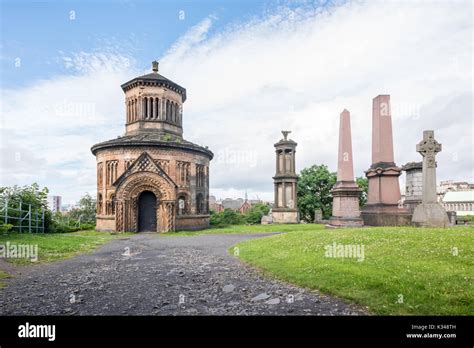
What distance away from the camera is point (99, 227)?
27.0 m

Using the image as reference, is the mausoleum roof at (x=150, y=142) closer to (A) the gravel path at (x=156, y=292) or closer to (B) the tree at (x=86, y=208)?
(A) the gravel path at (x=156, y=292)

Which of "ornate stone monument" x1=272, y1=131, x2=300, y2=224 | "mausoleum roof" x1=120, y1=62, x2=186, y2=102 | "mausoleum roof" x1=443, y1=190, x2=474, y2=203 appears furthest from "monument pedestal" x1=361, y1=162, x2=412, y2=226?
"mausoleum roof" x1=443, y1=190, x2=474, y2=203

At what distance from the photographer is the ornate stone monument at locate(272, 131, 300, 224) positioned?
33594mm

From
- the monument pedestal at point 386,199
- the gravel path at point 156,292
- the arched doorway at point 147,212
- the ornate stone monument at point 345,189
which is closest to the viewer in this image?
the gravel path at point 156,292

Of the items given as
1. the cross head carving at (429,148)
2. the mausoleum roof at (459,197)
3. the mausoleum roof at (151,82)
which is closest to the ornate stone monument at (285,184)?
the mausoleum roof at (151,82)

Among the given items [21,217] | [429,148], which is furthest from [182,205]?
[429,148]

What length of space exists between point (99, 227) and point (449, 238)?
2798 cm

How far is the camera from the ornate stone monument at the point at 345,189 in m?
19.6

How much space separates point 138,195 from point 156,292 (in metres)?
19.6

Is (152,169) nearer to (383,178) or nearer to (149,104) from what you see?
(149,104)

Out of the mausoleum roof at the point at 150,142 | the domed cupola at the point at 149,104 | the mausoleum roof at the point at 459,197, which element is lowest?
the mausoleum roof at the point at 459,197

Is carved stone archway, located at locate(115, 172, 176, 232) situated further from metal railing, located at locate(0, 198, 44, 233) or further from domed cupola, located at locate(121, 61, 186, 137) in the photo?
domed cupola, located at locate(121, 61, 186, 137)

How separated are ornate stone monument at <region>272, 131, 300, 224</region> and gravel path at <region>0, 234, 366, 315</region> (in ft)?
79.4
